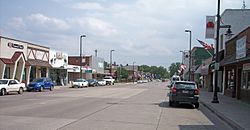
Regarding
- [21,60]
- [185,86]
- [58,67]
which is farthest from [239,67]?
[58,67]

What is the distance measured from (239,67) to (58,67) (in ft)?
125

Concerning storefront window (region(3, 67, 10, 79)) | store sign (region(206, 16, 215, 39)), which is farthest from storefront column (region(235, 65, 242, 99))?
storefront window (region(3, 67, 10, 79))

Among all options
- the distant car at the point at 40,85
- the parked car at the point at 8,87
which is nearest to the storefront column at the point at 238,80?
the parked car at the point at 8,87

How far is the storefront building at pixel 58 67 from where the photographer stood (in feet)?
202

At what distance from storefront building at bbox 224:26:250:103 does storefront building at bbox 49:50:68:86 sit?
30.9m

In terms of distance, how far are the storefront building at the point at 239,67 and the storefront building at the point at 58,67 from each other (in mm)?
30919

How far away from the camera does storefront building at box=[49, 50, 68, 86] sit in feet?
202

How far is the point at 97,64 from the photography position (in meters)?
102

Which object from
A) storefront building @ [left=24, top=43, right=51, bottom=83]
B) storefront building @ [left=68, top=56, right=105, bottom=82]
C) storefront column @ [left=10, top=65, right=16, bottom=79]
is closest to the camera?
storefront column @ [left=10, top=65, right=16, bottom=79]

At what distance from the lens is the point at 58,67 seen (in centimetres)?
6406

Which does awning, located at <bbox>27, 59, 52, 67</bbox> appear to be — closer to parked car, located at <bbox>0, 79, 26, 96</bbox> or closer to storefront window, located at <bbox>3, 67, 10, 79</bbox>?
storefront window, located at <bbox>3, 67, 10, 79</bbox>

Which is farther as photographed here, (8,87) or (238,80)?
(8,87)

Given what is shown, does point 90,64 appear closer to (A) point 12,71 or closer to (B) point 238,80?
(A) point 12,71

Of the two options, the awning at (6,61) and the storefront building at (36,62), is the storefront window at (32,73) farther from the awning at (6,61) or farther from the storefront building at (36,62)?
the awning at (6,61)
